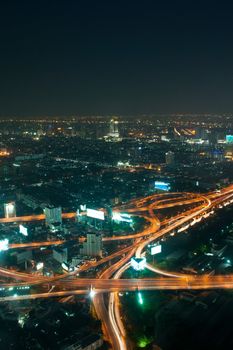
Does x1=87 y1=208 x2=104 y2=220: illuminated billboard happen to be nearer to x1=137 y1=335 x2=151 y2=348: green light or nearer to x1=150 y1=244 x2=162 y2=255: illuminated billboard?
x1=150 y1=244 x2=162 y2=255: illuminated billboard

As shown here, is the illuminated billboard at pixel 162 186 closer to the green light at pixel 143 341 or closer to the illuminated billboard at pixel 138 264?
the illuminated billboard at pixel 138 264

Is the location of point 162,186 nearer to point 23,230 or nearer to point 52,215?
point 52,215

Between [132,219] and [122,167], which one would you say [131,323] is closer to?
[132,219]

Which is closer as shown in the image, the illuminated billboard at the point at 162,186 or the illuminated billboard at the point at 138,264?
the illuminated billboard at the point at 138,264

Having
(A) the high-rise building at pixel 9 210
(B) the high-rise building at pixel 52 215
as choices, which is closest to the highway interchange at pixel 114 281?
(B) the high-rise building at pixel 52 215

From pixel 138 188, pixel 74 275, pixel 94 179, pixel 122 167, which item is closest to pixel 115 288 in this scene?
pixel 74 275

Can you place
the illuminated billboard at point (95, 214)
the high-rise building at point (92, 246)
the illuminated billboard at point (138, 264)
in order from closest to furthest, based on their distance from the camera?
the illuminated billboard at point (138, 264), the high-rise building at point (92, 246), the illuminated billboard at point (95, 214)
